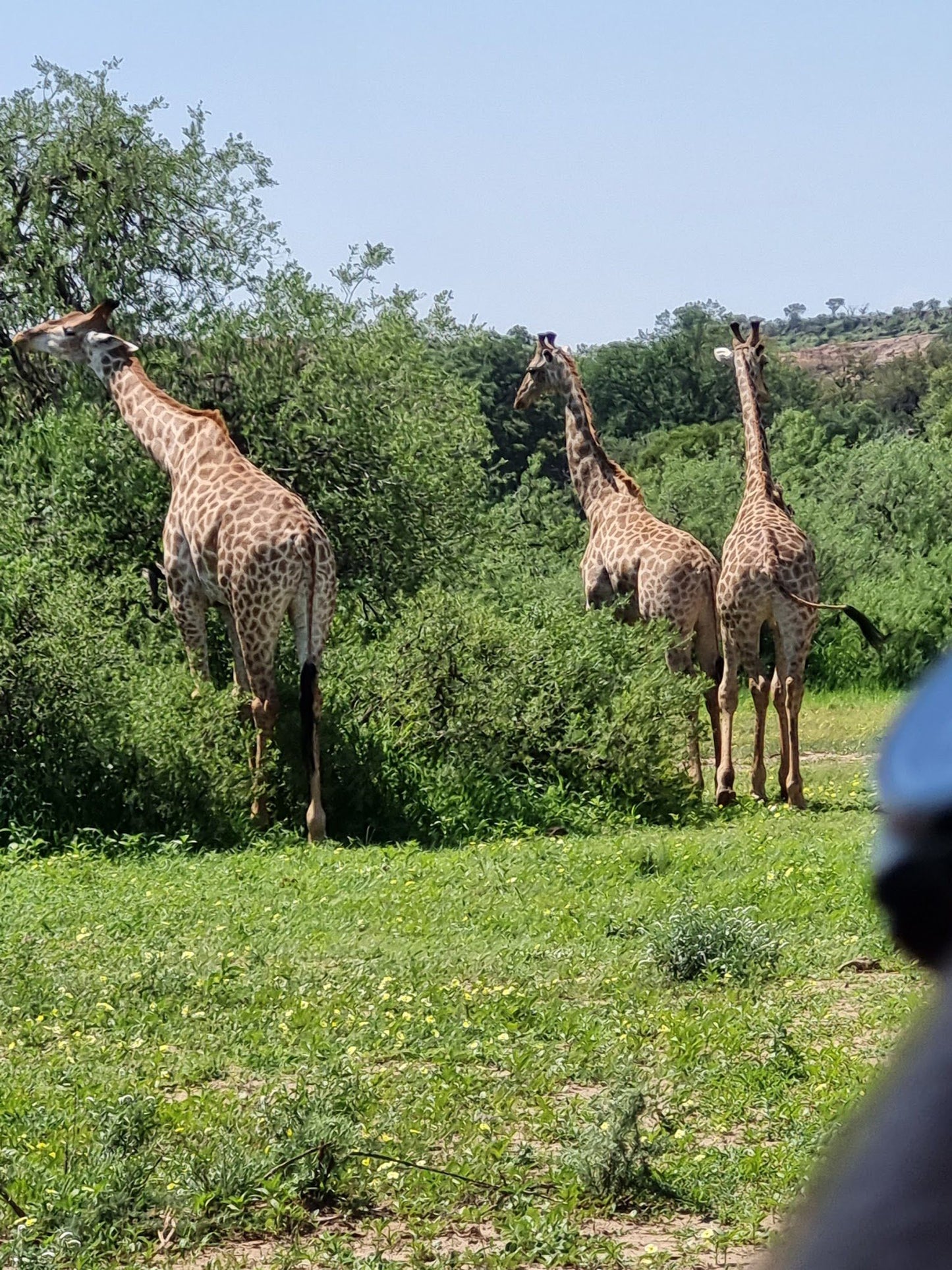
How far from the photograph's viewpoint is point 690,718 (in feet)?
33.9

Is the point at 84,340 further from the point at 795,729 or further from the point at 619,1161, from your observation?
the point at 619,1161

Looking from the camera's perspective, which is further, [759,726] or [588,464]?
[588,464]

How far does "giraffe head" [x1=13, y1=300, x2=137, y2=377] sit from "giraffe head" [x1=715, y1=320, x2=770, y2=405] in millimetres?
4388

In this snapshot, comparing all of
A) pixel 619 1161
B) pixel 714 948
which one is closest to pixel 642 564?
pixel 714 948

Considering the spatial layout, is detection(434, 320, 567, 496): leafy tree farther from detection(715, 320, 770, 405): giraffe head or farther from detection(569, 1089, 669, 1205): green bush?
detection(569, 1089, 669, 1205): green bush

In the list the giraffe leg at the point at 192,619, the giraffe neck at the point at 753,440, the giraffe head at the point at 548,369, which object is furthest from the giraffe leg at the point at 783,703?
the giraffe leg at the point at 192,619

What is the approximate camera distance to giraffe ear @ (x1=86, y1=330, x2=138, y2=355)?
10.8m

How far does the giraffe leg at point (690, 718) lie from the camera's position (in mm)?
10414

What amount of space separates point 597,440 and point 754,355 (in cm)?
133

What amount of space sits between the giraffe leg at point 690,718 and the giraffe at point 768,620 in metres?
0.18

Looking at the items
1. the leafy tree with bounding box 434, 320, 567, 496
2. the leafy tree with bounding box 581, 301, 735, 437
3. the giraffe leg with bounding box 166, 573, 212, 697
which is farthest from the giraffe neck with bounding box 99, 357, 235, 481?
the leafy tree with bounding box 581, 301, 735, 437

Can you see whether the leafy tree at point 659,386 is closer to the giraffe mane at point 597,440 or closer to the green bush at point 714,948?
the giraffe mane at point 597,440

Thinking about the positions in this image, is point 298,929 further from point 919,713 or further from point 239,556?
point 919,713

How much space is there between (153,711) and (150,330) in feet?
16.0
